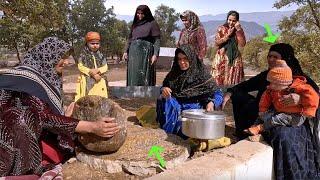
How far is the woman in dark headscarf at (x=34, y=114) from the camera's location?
2.73 metres

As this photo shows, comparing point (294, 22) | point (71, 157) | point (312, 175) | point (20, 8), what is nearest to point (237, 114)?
point (312, 175)

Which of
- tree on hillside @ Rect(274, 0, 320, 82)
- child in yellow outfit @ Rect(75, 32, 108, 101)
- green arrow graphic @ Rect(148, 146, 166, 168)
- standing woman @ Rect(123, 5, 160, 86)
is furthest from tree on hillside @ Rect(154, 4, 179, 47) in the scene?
green arrow graphic @ Rect(148, 146, 166, 168)

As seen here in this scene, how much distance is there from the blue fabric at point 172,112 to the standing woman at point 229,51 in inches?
118

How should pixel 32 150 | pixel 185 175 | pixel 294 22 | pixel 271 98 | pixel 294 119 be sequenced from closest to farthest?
pixel 185 175, pixel 32 150, pixel 294 119, pixel 271 98, pixel 294 22

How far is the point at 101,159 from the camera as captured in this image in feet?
11.4

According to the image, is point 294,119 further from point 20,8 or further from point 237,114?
point 20,8

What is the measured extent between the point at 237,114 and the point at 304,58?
4.75m

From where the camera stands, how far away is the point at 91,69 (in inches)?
207

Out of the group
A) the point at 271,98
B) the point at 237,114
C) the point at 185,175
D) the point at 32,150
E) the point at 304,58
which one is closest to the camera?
the point at 185,175

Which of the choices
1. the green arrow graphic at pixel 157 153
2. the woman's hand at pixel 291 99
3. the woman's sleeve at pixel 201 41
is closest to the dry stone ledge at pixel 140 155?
the green arrow graphic at pixel 157 153

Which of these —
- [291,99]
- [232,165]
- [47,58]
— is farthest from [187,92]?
[47,58]

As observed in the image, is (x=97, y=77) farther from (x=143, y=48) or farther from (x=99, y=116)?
(x=143, y=48)

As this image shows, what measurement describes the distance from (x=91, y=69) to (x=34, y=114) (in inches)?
99.0

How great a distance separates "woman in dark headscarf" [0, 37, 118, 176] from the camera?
8.95ft
